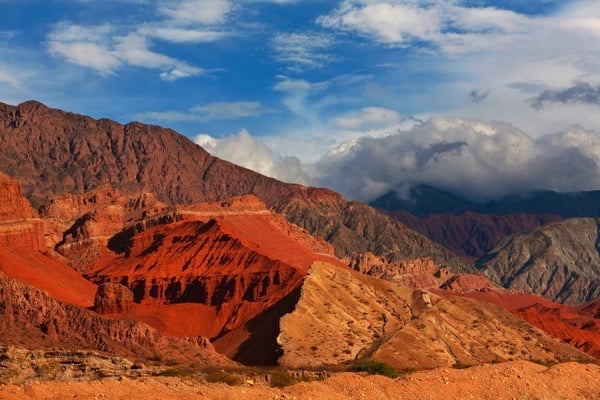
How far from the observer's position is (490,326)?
437 feet

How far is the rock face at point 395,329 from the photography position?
362 feet

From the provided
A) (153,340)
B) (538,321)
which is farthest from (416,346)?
(538,321)

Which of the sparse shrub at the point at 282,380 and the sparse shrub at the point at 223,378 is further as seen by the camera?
the sparse shrub at the point at 282,380

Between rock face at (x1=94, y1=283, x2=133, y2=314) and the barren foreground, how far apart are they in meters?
76.9

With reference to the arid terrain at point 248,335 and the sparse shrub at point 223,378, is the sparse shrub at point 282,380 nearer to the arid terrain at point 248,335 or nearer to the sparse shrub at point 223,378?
the arid terrain at point 248,335

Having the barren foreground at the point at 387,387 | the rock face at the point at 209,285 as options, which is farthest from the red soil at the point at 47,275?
the barren foreground at the point at 387,387

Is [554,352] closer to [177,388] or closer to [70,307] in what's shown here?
[70,307]

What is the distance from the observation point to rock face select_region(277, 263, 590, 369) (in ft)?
362

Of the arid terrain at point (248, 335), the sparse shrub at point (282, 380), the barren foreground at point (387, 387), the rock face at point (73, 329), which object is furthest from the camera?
the rock face at point (73, 329)

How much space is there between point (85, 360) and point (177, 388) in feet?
39.6

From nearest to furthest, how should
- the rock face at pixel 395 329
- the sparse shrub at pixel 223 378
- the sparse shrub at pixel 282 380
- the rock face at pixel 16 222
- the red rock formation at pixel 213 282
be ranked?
the sparse shrub at pixel 223 378 < the sparse shrub at pixel 282 380 < the rock face at pixel 395 329 < the red rock formation at pixel 213 282 < the rock face at pixel 16 222

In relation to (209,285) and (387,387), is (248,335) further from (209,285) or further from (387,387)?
(387,387)

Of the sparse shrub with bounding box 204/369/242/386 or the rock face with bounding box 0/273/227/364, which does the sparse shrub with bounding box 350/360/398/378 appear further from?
the sparse shrub with bounding box 204/369/242/386

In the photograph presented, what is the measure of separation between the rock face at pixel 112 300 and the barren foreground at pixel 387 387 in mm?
76863
